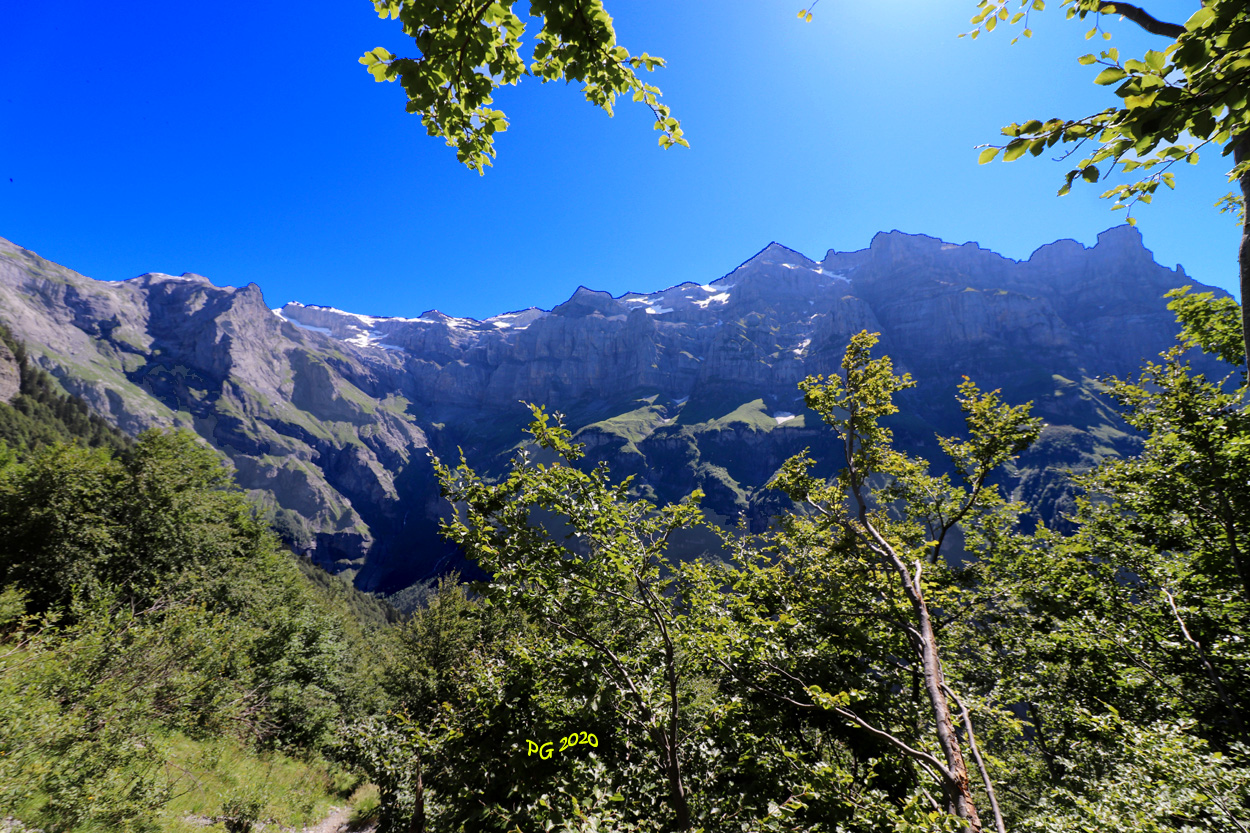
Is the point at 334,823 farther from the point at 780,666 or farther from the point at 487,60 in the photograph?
the point at 487,60

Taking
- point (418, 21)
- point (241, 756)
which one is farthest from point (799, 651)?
point (241, 756)

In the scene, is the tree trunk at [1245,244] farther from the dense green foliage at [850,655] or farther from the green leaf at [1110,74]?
the dense green foliage at [850,655]

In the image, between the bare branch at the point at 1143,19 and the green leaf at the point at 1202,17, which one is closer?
the green leaf at the point at 1202,17

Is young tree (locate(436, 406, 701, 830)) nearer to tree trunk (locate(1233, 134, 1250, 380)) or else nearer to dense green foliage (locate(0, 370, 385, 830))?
tree trunk (locate(1233, 134, 1250, 380))

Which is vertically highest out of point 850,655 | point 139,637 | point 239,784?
point 850,655

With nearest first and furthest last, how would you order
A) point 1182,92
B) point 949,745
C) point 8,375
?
1. point 1182,92
2. point 949,745
3. point 8,375

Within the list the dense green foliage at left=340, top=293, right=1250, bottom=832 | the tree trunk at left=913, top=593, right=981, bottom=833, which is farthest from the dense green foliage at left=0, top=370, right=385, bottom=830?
the tree trunk at left=913, top=593, right=981, bottom=833

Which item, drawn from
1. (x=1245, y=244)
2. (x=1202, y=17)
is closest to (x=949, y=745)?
(x=1245, y=244)

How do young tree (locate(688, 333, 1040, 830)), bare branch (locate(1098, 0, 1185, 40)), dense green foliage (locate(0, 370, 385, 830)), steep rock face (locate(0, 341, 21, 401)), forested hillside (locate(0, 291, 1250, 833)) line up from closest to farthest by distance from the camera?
1. bare branch (locate(1098, 0, 1185, 40))
2. forested hillside (locate(0, 291, 1250, 833))
3. young tree (locate(688, 333, 1040, 830))
4. dense green foliage (locate(0, 370, 385, 830))
5. steep rock face (locate(0, 341, 21, 401))

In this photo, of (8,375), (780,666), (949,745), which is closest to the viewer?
(949,745)

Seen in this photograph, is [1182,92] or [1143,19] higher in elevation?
[1143,19]

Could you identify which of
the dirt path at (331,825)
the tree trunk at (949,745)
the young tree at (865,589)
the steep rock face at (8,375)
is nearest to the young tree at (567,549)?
the young tree at (865,589)

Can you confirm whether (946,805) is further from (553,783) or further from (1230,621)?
(1230,621)

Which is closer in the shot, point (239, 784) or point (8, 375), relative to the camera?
point (239, 784)
